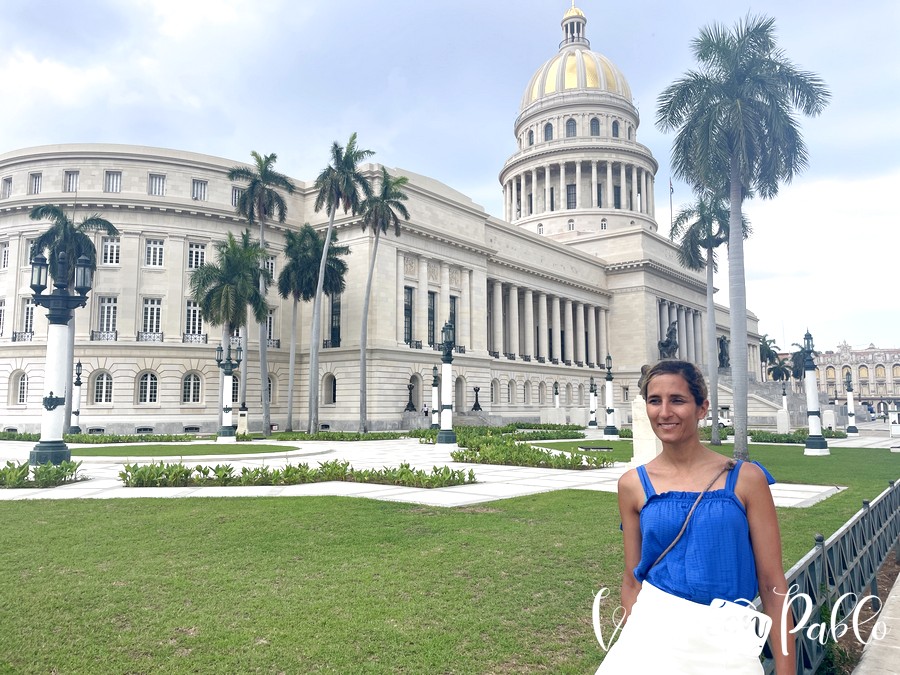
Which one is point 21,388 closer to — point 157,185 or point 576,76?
point 157,185

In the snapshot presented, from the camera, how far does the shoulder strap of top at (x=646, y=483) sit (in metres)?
3.07

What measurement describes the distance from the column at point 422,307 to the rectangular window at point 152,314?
1925cm

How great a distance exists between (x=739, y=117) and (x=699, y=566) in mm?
24169

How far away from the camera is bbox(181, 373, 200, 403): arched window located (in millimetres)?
48188

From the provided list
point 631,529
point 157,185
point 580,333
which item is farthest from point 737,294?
point 580,333

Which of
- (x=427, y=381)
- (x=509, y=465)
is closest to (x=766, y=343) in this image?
(x=427, y=381)

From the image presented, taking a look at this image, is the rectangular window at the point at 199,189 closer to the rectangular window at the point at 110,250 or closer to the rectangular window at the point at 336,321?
the rectangular window at the point at 110,250

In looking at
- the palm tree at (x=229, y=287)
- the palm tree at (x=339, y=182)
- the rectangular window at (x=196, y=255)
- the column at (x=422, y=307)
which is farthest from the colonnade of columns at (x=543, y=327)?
the palm tree at (x=229, y=287)

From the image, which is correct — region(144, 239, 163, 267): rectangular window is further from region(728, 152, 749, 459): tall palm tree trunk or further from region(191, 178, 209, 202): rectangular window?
region(728, 152, 749, 459): tall palm tree trunk

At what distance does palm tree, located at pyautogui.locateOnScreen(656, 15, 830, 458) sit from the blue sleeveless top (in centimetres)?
2174

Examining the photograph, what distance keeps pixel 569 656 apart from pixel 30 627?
15.5 ft

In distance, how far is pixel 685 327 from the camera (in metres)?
89.0

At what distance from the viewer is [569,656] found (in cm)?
534

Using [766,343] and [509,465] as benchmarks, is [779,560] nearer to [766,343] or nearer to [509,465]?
[509,465]
